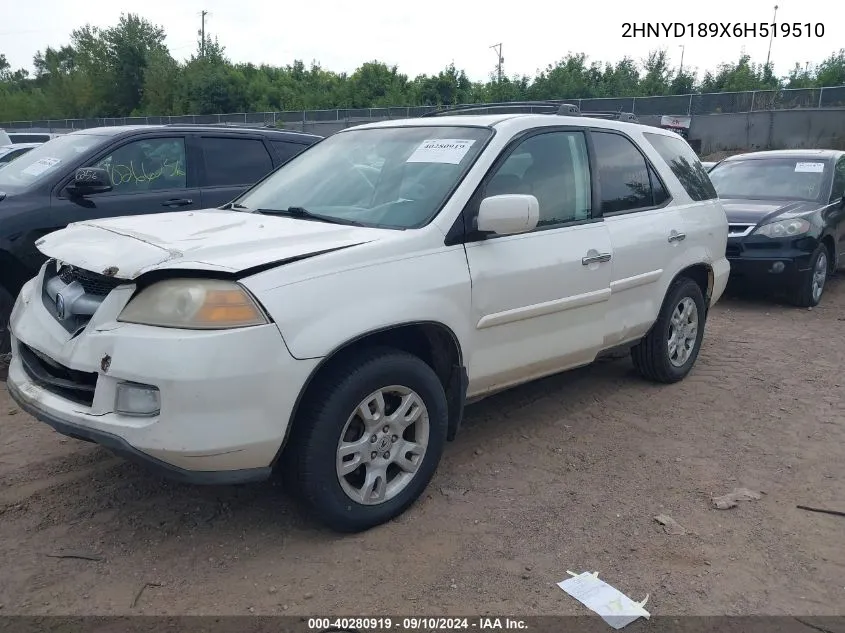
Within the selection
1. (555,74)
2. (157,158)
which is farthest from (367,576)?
(555,74)

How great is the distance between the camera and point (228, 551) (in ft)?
9.73

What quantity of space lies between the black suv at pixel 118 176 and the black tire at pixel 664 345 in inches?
121

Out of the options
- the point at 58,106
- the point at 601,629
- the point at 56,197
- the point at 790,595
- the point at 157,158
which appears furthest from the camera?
the point at 58,106

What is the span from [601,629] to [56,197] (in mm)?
4644

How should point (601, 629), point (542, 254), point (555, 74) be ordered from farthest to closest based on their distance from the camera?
point (555, 74) → point (542, 254) → point (601, 629)

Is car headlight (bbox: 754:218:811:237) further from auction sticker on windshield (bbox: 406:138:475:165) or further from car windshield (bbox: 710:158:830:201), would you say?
auction sticker on windshield (bbox: 406:138:475:165)

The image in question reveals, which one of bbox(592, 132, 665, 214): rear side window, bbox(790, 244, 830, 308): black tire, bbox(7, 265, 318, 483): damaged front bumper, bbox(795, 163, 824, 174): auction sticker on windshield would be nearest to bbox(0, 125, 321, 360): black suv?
bbox(592, 132, 665, 214): rear side window

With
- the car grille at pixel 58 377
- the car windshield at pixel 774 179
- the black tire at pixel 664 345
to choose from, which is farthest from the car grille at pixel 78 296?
the car windshield at pixel 774 179

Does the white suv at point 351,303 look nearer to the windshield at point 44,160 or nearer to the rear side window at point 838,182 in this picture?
the windshield at point 44,160

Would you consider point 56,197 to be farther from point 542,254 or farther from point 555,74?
point 555,74

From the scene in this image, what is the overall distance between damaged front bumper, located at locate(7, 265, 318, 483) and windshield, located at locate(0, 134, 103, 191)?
316 centimetres

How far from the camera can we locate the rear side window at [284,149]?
21.5ft

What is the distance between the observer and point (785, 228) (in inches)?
302

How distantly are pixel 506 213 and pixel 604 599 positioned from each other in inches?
65.6
